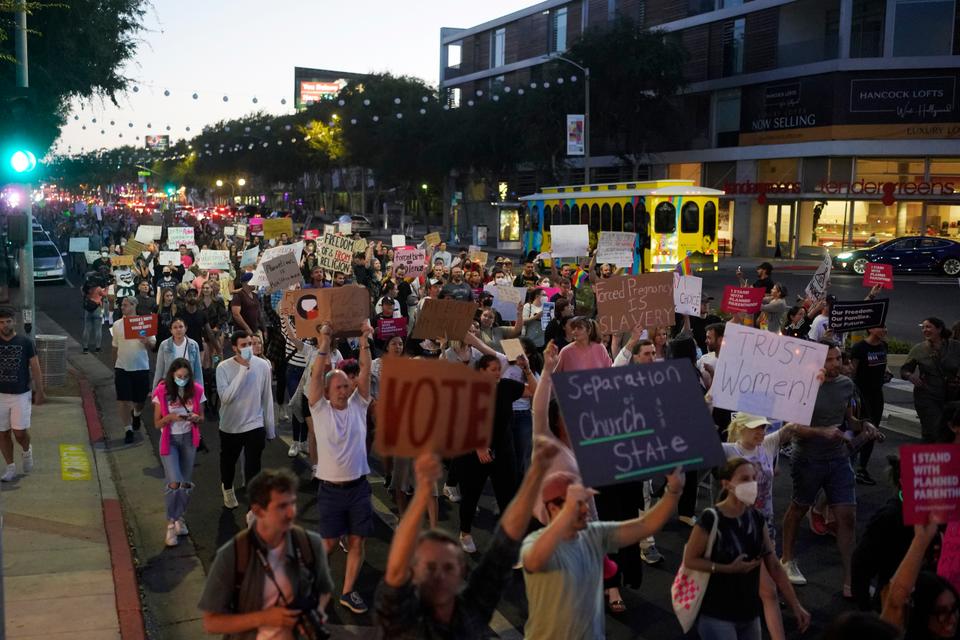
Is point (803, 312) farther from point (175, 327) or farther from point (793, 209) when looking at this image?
point (793, 209)

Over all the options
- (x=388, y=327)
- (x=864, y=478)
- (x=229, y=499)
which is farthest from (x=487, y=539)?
(x=388, y=327)

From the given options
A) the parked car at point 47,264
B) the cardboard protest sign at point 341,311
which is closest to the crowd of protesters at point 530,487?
the cardboard protest sign at point 341,311

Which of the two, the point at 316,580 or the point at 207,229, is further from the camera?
the point at 207,229

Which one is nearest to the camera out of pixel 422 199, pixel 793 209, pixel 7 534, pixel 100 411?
pixel 7 534

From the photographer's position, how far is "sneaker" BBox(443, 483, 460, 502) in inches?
374

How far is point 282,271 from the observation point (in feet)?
42.7

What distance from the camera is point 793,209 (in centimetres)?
4653

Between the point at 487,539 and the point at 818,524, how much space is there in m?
2.88

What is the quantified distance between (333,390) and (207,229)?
41.1m

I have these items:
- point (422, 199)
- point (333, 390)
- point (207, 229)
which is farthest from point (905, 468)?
point (422, 199)

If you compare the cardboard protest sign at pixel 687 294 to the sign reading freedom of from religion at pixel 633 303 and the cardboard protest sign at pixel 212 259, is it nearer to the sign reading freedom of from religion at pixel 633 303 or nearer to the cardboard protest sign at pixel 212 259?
the sign reading freedom of from religion at pixel 633 303

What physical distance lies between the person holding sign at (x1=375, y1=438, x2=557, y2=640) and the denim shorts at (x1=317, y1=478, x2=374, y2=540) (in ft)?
10.7

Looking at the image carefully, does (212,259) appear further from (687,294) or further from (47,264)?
(47,264)

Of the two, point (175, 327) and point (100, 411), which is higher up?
point (175, 327)
